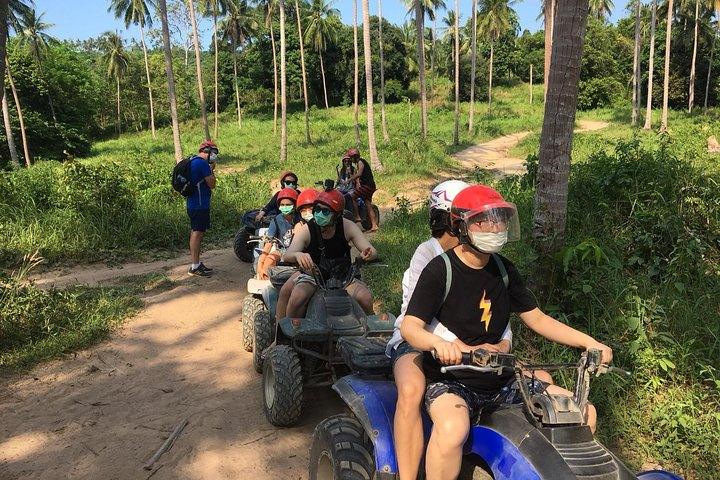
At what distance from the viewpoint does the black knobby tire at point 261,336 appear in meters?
4.95

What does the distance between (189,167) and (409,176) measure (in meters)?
11.4

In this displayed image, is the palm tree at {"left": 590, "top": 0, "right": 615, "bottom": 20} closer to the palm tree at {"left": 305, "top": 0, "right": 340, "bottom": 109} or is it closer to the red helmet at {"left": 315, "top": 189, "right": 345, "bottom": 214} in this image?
the palm tree at {"left": 305, "top": 0, "right": 340, "bottom": 109}

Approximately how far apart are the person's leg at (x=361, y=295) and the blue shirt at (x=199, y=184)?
4205 millimetres

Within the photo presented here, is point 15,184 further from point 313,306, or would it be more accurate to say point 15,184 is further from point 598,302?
point 598,302

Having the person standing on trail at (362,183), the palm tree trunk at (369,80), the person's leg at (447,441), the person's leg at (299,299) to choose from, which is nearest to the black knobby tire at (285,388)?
the person's leg at (299,299)

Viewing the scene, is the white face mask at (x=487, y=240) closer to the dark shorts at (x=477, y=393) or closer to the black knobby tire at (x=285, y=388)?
the dark shorts at (x=477, y=393)

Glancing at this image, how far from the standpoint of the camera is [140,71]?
→ 51062 mm

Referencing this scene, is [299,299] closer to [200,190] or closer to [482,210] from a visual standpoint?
[482,210]

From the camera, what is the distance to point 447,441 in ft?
7.09

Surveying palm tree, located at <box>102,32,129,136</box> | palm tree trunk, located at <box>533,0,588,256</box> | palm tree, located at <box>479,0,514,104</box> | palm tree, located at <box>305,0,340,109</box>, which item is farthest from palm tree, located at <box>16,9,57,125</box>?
palm tree trunk, located at <box>533,0,588,256</box>

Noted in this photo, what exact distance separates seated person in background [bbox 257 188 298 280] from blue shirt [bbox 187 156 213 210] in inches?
61.1

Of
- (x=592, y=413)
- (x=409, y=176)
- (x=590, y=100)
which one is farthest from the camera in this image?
(x=590, y=100)

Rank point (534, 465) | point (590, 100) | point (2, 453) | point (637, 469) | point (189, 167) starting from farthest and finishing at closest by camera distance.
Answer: point (590, 100) < point (189, 167) < point (2, 453) < point (637, 469) < point (534, 465)

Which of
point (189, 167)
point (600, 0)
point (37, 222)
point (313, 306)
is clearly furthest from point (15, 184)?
point (600, 0)
